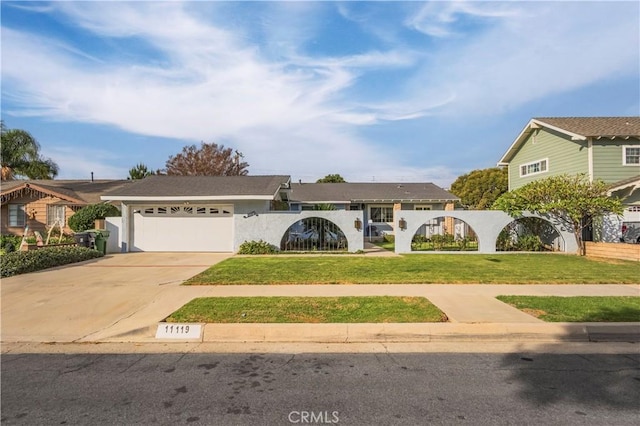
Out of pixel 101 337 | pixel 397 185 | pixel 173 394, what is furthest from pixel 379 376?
pixel 397 185

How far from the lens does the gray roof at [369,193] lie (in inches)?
1115

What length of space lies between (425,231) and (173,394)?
19992 mm

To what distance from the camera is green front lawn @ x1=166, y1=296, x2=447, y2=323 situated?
6398 millimetres

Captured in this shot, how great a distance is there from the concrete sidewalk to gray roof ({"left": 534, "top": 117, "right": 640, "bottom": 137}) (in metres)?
12.7

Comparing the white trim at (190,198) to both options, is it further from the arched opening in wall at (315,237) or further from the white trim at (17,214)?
the white trim at (17,214)

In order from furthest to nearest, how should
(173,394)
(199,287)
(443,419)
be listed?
1. (199,287)
2. (173,394)
3. (443,419)

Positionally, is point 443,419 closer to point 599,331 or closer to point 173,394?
point 173,394

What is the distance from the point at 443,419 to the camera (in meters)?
3.52

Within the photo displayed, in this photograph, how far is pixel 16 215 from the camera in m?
23.1

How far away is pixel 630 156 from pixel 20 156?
3932 cm

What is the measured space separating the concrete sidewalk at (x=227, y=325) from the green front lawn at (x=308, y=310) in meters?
0.29

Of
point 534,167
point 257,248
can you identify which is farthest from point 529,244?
point 257,248

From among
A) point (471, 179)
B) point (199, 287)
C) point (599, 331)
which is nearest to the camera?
point (599, 331)

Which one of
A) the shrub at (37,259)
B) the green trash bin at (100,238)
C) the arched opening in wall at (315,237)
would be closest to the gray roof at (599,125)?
the arched opening in wall at (315,237)
